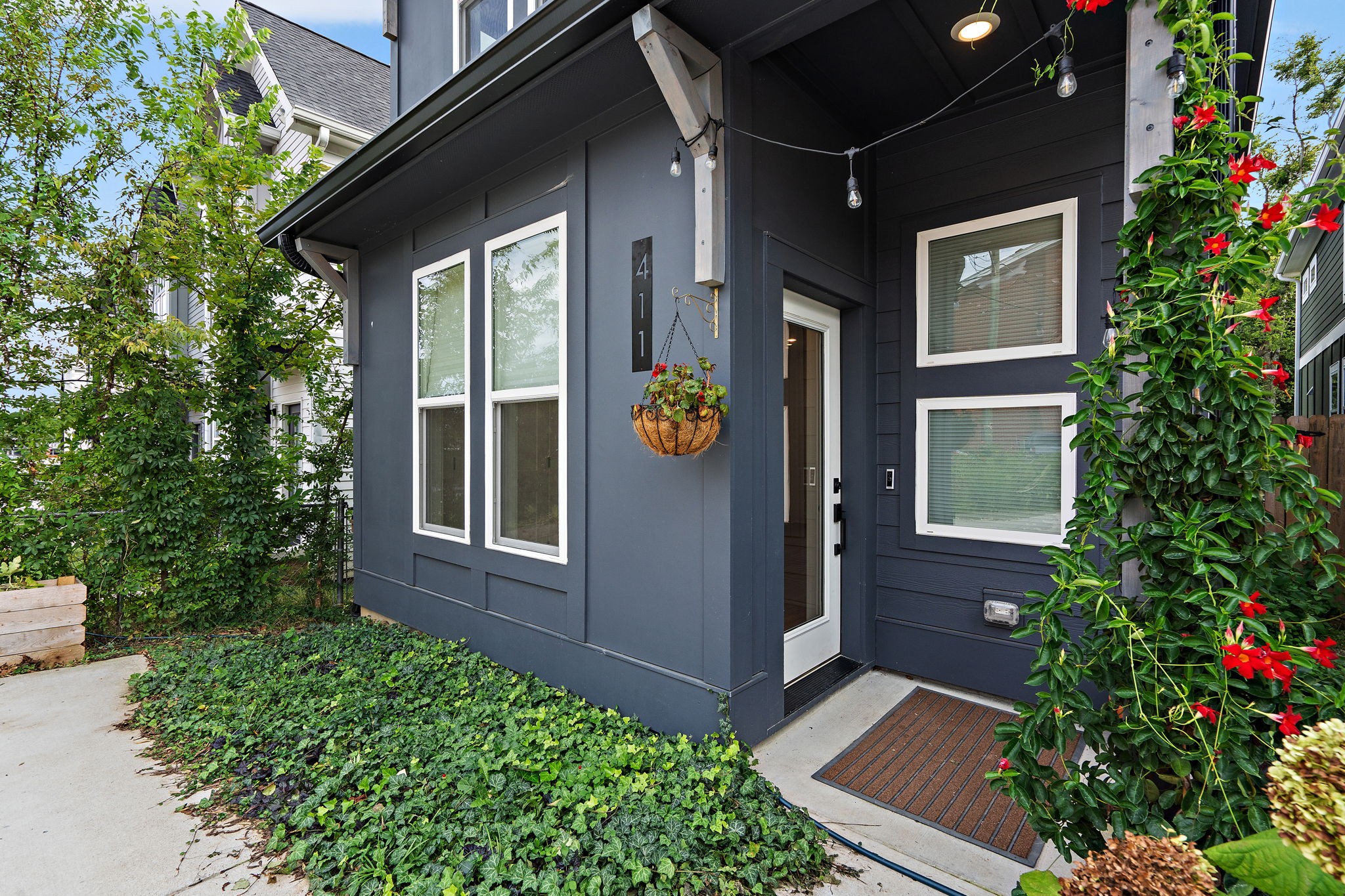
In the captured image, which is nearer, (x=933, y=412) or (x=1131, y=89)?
(x=1131, y=89)

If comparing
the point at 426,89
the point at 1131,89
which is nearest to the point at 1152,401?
the point at 1131,89

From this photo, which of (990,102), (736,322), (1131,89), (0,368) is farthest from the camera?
(0,368)

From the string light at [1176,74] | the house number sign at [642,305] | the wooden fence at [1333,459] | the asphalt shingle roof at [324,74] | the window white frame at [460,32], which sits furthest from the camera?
the asphalt shingle roof at [324,74]

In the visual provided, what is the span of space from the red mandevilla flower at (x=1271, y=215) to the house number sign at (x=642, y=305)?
1.94m

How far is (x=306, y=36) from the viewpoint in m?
8.36

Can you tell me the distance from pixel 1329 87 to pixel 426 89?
11.8 meters

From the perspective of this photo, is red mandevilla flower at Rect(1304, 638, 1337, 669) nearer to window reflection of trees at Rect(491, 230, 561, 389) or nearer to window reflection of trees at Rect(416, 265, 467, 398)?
window reflection of trees at Rect(491, 230, 561, 389)

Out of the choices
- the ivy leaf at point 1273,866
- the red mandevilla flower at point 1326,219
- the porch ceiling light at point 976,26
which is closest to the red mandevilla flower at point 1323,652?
the ivy leaf at point 1273,866

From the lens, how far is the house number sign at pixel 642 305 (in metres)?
2.71

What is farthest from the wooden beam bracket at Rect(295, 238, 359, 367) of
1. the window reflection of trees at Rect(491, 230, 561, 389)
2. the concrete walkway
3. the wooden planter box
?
the concrete walkway

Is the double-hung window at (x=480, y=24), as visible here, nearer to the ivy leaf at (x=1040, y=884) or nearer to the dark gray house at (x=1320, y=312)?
the ivy leaf at (x=1040, y=884)

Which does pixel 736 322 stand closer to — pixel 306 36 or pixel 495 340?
pixel 495 340

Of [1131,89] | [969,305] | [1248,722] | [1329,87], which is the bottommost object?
[1248,722]

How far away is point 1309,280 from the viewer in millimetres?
8211
